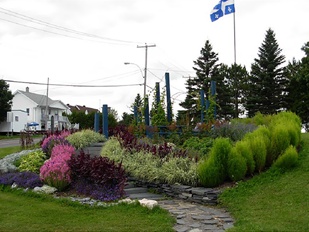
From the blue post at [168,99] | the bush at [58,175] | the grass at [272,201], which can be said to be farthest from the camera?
the blue post at [168,99]

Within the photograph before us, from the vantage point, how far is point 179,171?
7516 mm

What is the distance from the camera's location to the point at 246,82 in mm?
40969

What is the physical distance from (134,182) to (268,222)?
155 inches

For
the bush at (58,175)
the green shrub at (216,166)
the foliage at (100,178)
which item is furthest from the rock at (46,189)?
the green shrub at (216,166)

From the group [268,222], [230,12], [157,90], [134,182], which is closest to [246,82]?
[230,12]

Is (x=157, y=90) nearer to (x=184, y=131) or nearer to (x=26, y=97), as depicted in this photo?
(x=184, y=131)

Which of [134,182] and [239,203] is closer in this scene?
[239,203]

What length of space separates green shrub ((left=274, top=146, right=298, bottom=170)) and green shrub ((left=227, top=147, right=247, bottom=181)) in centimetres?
89

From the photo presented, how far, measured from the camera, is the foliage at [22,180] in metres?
8.13

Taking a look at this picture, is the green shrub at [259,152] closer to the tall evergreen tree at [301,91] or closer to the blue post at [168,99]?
the blue post at [168,99]

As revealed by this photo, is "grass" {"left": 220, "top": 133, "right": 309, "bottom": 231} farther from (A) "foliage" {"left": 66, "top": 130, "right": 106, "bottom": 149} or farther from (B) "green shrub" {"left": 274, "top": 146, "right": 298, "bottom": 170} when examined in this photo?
(A) "foliage" {"left": 66, "top": 130, "right": 106, "bottom": 149}

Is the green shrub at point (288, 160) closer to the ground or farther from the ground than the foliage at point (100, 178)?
farther from the ground

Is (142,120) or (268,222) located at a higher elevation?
(142,120)

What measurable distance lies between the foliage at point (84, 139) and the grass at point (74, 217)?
15.6ft
